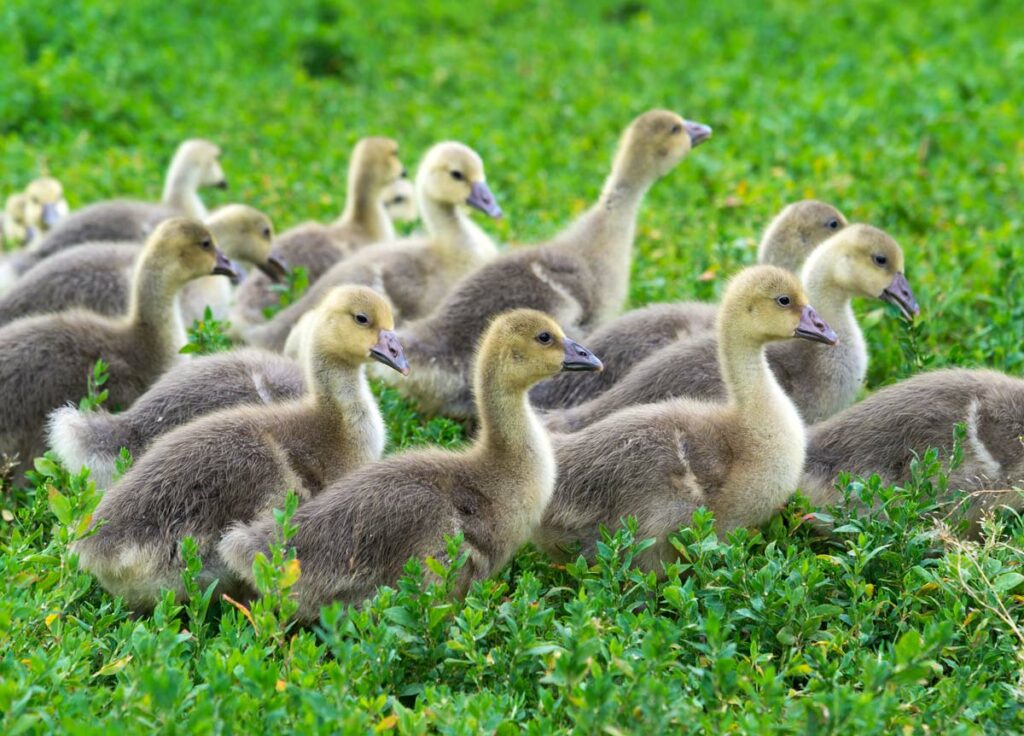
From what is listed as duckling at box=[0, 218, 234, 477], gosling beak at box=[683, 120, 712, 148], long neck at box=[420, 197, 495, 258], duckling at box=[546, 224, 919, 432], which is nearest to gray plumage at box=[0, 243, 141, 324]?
duckling at box=[0, 218, 234, 477]

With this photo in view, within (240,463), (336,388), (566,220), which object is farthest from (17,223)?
(240,463)

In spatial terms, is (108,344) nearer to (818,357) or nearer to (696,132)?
(818,357)

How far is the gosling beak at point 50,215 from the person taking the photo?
9.30 meters

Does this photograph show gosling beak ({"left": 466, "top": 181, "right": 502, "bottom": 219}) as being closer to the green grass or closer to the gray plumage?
the green grass

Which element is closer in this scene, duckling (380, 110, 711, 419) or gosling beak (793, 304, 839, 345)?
gosling beak (793, 304, 839, 345)

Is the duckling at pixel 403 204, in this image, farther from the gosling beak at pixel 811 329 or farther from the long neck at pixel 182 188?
the gosling beak at pixel 811 329

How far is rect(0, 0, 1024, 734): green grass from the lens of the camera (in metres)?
4.17

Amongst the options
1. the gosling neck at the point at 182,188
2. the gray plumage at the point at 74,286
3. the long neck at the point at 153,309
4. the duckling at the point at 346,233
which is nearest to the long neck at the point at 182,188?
the gosling neck at the point at 182,188

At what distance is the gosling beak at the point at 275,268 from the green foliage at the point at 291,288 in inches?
1.8

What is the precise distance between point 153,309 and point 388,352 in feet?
5.50

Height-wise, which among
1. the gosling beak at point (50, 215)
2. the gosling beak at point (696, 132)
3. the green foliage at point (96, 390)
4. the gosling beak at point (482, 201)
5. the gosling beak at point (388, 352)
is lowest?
the gosling beak at point (50, 215)

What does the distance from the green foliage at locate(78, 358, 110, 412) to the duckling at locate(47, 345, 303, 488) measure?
43 millimetres

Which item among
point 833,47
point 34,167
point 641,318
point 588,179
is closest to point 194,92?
point 34,167

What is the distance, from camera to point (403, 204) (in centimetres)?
1022
